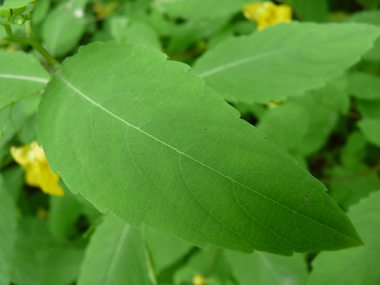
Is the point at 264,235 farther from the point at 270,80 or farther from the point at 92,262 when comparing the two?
the point at 92,262

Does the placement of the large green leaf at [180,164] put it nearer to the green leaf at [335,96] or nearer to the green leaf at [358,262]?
the green leaf at [358,262]

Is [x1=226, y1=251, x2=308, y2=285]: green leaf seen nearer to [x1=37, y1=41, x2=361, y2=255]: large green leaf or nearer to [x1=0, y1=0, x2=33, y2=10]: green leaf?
[x1=37, y1=41, x2=361, y2=255]: large green leaf

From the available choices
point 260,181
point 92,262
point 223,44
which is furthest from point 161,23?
point 260,181

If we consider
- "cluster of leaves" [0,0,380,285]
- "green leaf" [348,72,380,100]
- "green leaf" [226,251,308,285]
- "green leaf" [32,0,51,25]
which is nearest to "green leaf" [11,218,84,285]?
"cluster of leaves" [0,0,380,285]

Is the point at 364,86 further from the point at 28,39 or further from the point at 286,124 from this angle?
the point at 28,39

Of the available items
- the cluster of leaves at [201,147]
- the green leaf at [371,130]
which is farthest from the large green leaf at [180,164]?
the green leaf at [371,130]

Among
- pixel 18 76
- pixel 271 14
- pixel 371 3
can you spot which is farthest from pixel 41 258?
pixel 371 3
